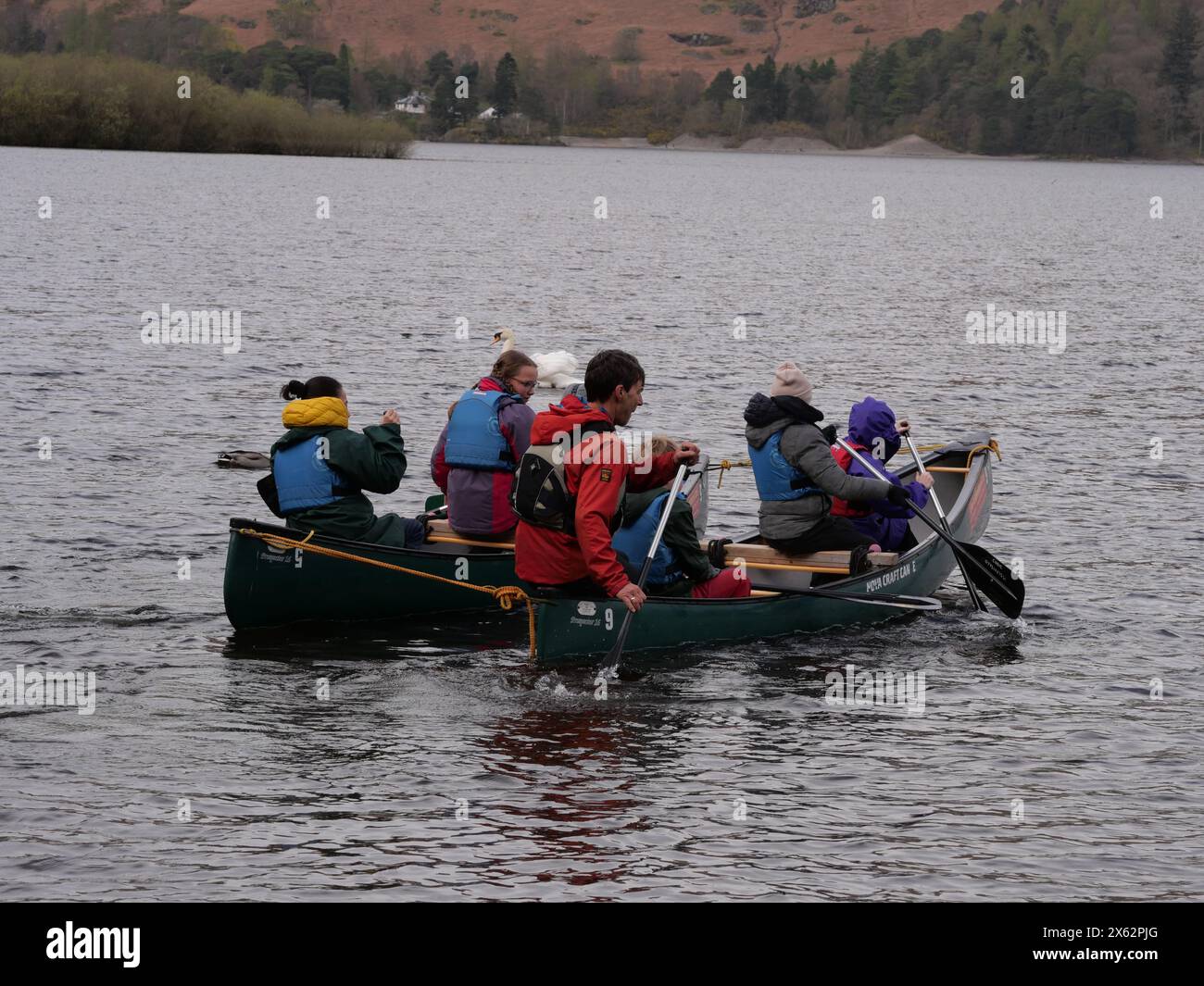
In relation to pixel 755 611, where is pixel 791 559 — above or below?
above

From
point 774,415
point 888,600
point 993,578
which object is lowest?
point 888,600

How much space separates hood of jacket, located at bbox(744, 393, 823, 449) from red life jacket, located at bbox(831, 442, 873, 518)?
126 cm

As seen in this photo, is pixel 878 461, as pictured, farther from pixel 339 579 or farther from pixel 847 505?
pixel 339 579

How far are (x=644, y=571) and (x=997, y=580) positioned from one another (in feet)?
12.7

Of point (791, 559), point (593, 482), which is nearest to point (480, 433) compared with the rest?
point (593, 482)

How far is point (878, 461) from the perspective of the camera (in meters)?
14.4

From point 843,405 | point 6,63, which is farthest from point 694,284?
point 6,63

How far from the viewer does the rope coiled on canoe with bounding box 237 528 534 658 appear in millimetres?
12336

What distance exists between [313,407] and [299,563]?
4.23 ft

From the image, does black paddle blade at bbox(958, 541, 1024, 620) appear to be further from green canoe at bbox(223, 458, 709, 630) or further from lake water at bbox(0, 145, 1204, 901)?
green canoe at bbox(223, 458, 709, 630)

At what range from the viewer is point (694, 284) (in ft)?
160

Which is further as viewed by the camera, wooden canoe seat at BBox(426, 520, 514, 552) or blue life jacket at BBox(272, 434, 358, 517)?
wooden canoe seat at BBox(426, 520, 514, 552)

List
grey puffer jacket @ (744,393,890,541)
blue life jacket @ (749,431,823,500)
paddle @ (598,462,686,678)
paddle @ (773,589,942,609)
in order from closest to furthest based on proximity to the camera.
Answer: paddle @ (598,462,686,678) → grey puffer jacket @ (744,393,890,541) → blue life jacket @ (749,431,823,500) → paddle @ (773,589,942,609)

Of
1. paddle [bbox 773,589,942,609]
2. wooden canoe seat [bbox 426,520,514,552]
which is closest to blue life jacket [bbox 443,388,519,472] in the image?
wooden canoe seat [bbox 426,520,514,552]
